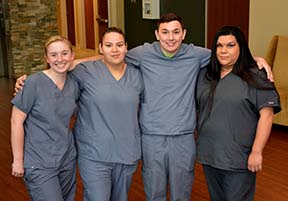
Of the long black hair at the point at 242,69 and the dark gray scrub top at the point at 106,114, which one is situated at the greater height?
the long black hair at the point at 242,69

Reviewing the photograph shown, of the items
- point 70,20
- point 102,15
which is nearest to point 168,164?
point 102,15

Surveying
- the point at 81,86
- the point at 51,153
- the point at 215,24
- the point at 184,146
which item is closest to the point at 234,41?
the point at 184,146

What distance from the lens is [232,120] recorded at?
232 cm

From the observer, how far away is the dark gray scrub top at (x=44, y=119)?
88.4 inches

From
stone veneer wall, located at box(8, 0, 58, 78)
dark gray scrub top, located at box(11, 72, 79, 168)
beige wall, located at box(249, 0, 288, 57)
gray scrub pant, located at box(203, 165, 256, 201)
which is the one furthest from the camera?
stone veneer wall, located at box(8, 0, 58, 78)

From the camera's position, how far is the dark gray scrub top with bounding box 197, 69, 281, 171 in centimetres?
229

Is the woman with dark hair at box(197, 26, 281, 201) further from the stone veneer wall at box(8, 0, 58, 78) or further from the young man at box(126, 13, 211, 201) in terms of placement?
the stone veneer wall at box(8, 0, 58, 78)

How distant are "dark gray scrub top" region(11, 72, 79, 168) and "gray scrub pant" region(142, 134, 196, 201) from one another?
0.48m

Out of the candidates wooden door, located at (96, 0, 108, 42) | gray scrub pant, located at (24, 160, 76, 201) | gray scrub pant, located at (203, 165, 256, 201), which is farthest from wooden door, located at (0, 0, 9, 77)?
gray scrub pant, located at (203, 165, 256, 201)

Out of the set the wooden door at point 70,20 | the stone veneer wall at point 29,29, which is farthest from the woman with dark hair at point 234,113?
the wooden door at point 70,20

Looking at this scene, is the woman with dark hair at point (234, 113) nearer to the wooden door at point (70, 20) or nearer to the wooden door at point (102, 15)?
the wooden door at point (102, 15)

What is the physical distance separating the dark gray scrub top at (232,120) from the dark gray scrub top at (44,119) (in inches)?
27.6

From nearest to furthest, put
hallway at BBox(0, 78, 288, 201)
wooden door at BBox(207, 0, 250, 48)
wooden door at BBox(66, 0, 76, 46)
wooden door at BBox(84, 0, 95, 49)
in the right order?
1. hallway at BBox(0, 78, 288, 201)
2. wooden door at BBox(207, 0, 250, 48)
3. wooden door at BBox(84, 0, 95, 49)
4. wooden door at BBox(66, 0, 76, 46)

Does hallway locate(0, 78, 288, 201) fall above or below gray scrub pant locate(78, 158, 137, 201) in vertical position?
below
